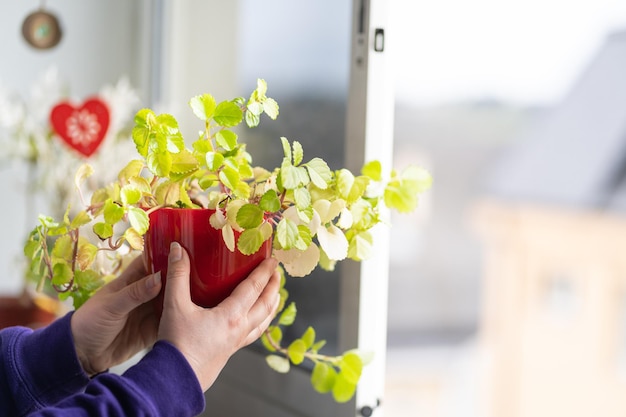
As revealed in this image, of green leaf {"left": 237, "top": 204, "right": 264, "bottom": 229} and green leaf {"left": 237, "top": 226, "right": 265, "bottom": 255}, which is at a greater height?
green leaf {"left": 237, "top": 204, "right": 264, "bottom": 229}

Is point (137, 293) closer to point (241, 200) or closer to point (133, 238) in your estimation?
point (133, 238)

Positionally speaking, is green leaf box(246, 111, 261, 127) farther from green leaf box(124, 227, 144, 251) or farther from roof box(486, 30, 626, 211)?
roof box(486, 30, 626, 211)

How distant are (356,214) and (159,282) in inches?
8.8

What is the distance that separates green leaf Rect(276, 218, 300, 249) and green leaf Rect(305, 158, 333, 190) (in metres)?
0.05

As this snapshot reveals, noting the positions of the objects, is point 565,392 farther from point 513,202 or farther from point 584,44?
point 584,44

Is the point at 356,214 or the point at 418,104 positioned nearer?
the point at 356,214

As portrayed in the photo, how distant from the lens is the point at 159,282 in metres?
0.80

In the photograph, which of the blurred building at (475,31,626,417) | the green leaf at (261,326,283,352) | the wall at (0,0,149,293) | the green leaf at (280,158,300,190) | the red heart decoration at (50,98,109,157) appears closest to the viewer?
the green leaf at (280,158,300,190)

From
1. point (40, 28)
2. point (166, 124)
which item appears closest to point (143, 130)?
point (166, 124)

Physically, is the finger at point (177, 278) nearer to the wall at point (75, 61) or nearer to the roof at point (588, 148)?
the wall at point (75, 61)

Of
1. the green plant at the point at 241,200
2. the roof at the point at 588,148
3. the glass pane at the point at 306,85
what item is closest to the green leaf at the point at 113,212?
the green plant at the point at 241,200

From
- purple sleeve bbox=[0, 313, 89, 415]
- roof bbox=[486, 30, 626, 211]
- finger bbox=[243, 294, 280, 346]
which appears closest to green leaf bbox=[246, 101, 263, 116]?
finger bbox=[243, 294, 280, 346]

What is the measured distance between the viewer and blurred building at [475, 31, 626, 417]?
10758 millimetres

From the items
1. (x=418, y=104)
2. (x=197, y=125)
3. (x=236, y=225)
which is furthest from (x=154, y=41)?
(x=418, y=104)
